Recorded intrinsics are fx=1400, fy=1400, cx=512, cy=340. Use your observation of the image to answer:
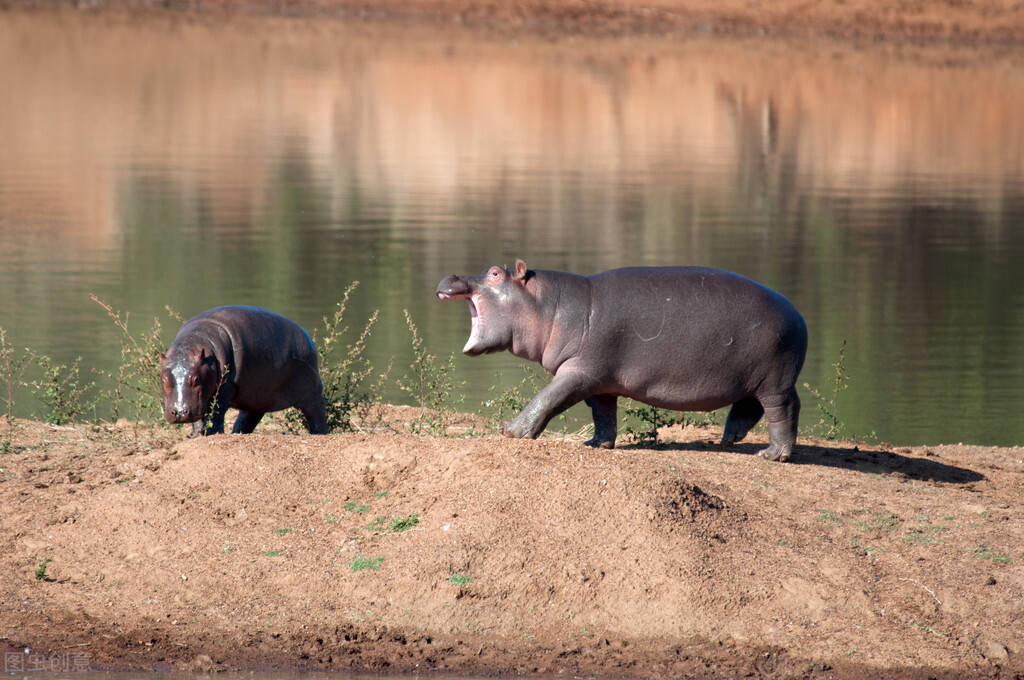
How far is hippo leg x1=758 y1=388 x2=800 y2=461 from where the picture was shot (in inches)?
354

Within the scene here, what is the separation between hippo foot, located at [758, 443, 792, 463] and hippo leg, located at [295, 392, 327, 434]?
311cm

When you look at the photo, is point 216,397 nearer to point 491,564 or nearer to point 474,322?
point 474,322

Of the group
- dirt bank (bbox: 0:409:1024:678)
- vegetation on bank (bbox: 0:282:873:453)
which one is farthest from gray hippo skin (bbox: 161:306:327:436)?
dirt bank (bbox: 0:409:1024:678)

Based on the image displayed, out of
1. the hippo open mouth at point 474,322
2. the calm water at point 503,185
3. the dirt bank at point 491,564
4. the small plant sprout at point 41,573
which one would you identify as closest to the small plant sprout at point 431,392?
the hippo open mouth at point 474,322

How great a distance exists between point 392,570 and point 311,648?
64 centimetres

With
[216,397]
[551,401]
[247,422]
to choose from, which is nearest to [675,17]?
[247,422]

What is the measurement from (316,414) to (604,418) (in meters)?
2.14

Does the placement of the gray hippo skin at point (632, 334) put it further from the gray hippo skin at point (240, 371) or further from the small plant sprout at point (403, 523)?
the gray hippo skin at point (240, 371)

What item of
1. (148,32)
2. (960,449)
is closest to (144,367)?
(960,449)

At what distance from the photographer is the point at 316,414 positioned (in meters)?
9.97

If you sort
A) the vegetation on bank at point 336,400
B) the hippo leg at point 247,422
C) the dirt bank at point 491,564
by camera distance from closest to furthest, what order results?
the dirt bank at point 491,564 < the vegetation on bank at point 336,400 < the hippo leg at point 247,422

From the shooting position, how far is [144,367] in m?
9.62

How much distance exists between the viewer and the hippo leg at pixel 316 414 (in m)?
9.93

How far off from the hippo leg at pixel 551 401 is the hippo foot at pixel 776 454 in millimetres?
1345
